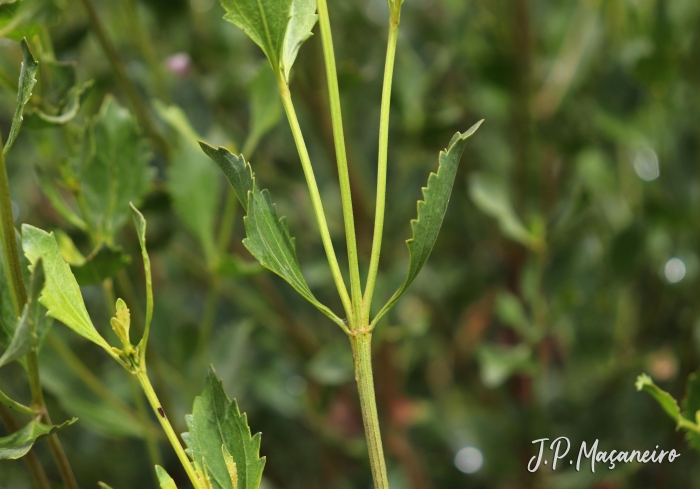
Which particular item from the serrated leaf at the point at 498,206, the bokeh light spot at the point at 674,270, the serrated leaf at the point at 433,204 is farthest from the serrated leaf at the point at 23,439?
the bokeh light spot at the point at 674,270

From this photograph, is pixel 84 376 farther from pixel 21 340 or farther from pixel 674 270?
pixel 674 270

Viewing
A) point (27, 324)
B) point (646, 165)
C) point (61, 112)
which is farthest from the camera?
point (646, 165)

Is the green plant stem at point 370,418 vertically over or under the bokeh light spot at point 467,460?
under

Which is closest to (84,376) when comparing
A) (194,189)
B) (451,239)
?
(194,189)

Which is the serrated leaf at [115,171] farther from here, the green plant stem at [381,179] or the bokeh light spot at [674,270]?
the bokeh light spot at [674,270]

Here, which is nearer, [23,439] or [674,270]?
[23,439]

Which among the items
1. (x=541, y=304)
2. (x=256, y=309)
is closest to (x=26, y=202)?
(x=256, y=309)

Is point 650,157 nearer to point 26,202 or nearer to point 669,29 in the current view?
point 669,29

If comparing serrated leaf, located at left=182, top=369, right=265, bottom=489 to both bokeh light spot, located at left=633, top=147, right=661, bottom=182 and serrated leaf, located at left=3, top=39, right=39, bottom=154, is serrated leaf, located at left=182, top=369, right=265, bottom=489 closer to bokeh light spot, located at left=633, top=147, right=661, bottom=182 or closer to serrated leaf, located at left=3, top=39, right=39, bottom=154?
serrated leaf, located at left=3, top=39, right=39, bottom=154
